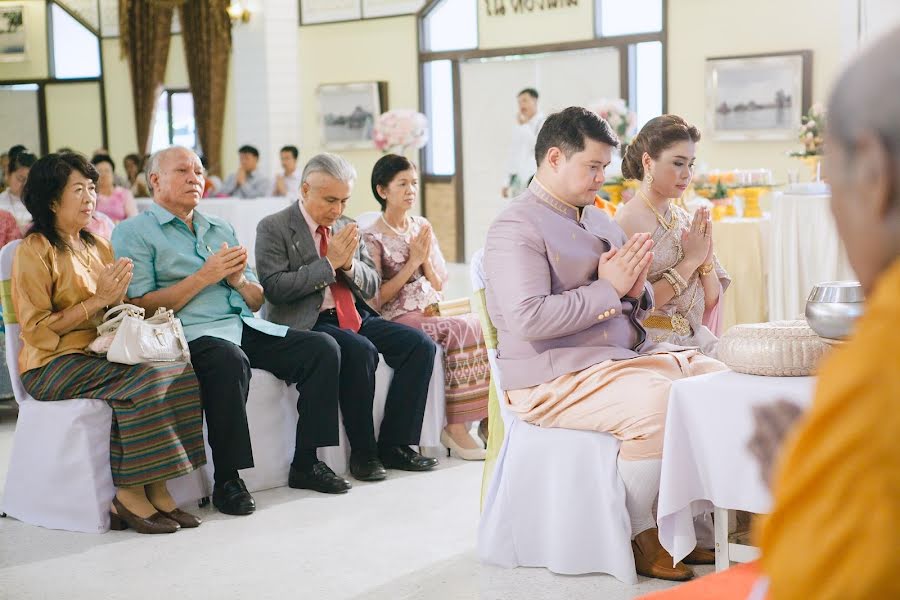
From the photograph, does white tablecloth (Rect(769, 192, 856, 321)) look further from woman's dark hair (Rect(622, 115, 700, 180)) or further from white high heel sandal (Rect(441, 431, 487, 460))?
woman's dark hair (Rect(622, 115, 700, 180))

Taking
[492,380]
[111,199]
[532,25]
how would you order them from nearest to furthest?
[492,380], [111,199], [532,25]

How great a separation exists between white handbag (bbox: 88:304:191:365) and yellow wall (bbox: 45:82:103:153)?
10.7 m

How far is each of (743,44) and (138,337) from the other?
24.4 ft

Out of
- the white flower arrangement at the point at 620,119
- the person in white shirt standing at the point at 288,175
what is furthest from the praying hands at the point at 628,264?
the person in white shirt standing at the point at 288,175

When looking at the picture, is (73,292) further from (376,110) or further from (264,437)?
(376,110)

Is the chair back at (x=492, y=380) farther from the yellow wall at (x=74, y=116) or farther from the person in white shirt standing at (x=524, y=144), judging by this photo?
the yellow wall at (x=74, y=116)

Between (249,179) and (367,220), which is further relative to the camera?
(249,179)

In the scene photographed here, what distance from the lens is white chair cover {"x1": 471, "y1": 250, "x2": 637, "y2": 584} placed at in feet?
9.30

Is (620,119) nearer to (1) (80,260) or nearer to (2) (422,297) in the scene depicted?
(2) (422,297)

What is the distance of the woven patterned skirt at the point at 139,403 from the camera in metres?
3.46

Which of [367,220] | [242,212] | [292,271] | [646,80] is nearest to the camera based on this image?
[292,271]

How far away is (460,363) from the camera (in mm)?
4418

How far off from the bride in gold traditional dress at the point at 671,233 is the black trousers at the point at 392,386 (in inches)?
43.0

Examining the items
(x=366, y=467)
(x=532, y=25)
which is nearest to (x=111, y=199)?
(x=532, y=25)
